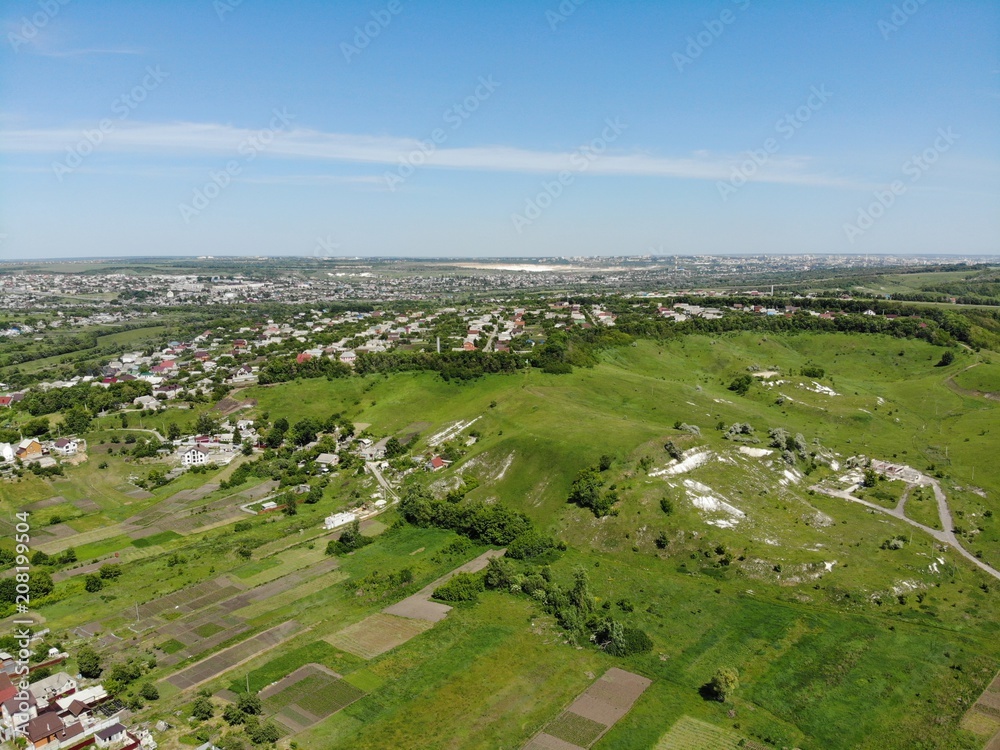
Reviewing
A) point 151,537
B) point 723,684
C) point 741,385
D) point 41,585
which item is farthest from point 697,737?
point 741,385

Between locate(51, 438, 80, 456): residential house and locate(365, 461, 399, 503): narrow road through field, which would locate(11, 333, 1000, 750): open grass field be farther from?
locate(51, 438, 80, 456): residential house

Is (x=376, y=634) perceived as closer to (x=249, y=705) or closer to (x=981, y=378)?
(x=249, y=705)

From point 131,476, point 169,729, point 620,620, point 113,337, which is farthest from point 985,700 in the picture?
point 113,337

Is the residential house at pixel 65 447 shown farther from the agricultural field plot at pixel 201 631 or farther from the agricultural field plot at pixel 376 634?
the agricultural field plot at pixel 376 634

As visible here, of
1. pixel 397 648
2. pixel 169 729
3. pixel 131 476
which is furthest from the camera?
pixel 131 476

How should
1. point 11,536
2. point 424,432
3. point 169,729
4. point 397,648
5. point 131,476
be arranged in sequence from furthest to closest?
point 424,432 → point 131,476 → point 11,536 → point 397,648 → point 169,729

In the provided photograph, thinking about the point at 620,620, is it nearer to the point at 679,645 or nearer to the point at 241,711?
the point at 679,645
